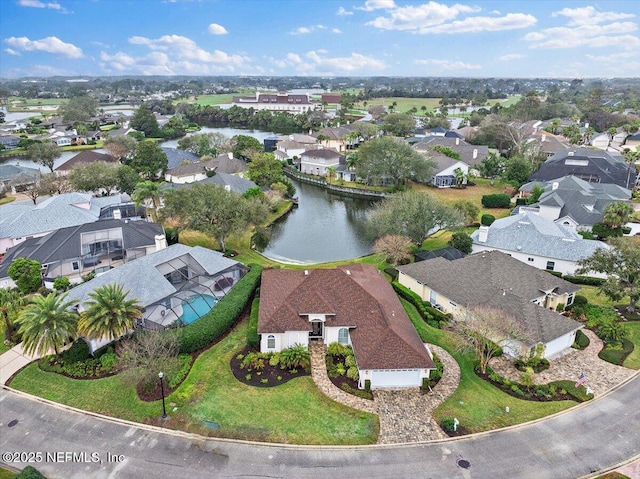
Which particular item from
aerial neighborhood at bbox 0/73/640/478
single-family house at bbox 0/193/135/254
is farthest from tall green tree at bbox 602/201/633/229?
single-family house at bbox 0/193/135/254

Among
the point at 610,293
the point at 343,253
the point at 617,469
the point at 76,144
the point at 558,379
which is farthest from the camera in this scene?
the point at 76,144

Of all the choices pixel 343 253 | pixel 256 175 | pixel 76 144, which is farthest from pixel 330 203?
pixel 76 144

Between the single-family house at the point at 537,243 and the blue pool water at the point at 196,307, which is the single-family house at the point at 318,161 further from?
the blue pool water at the point at 196,307

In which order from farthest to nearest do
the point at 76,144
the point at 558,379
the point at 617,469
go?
the point at 76,144, the point at 558,379, the point at 617,469

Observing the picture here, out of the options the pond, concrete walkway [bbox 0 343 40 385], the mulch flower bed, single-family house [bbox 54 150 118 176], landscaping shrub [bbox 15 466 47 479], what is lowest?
the pond

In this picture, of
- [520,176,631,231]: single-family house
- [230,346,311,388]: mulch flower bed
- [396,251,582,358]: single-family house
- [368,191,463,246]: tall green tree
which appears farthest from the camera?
[520,176,631,231]: single-family house

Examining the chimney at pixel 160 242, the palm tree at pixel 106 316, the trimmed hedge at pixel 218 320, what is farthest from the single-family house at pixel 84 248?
the palm tree at pixel 106 316

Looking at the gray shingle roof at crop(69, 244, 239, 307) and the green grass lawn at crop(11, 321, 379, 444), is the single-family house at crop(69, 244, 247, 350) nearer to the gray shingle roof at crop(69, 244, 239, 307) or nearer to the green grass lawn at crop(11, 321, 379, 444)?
the gray shingle roof at crop(69, 244, 239, 307)

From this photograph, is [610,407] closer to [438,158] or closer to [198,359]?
[198,359]
